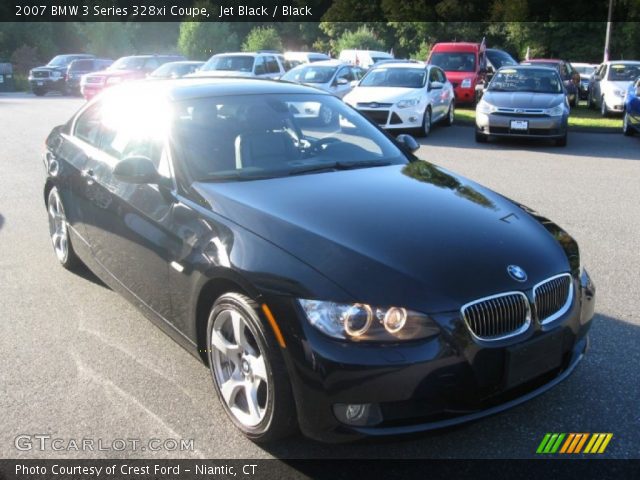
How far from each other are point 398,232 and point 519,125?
10.3 meters

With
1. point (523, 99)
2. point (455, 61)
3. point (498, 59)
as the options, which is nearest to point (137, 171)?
point (523, 99)

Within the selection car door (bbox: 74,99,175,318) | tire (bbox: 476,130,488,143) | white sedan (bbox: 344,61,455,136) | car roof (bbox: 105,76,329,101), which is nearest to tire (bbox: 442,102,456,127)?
white sedan (bbox: 344,61,455,136)

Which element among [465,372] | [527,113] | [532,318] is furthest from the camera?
[527,113]

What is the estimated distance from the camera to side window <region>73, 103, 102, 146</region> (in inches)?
194

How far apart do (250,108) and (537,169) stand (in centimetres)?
725

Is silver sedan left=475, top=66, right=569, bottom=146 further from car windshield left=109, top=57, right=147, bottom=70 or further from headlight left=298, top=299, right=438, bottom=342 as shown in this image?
car windshield left=109, top=57, right=147, bottom=70

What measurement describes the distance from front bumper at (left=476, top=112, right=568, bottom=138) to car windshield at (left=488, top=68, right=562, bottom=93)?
1.15 metres

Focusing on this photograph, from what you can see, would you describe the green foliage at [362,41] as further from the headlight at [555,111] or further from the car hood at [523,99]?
the headlight at [555,111]

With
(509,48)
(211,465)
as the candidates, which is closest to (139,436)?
(211,465)

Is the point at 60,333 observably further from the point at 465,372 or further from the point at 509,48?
the point at 509,48

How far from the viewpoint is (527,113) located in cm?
1272

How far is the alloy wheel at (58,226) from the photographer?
17.4ft

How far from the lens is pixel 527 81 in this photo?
45.7 ft

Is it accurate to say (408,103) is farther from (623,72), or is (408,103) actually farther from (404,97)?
(623,72)
